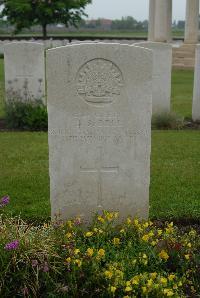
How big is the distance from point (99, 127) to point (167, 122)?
6372 millimetres

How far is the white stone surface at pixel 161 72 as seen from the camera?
10.6 meters

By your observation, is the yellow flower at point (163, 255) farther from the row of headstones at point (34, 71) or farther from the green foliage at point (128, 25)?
the green foliage at point (128, 25)

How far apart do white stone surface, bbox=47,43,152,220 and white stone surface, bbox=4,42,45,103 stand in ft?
19.4

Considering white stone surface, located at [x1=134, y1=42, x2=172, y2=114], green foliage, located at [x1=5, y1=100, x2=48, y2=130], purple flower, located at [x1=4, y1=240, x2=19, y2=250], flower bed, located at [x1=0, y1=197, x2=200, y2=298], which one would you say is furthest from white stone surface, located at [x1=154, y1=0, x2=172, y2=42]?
purple flower, located at [x1=4, y1=240, x2=19, y2=250]

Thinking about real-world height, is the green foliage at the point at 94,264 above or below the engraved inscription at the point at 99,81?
below

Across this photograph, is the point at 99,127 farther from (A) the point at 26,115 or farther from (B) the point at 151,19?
(B) the point at 151,19

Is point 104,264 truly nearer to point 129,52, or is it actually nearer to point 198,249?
point 198,249

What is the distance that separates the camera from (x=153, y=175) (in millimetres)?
6879

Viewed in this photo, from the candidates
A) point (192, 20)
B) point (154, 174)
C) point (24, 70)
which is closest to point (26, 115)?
point (24, 70)

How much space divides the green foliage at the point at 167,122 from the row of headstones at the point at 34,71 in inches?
12.3

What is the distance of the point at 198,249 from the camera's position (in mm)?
4309

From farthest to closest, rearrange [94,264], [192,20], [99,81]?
[192,20] → [99,81] → [94,264]

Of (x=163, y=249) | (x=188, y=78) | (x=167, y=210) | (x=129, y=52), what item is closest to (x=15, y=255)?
(x=163, y=249)

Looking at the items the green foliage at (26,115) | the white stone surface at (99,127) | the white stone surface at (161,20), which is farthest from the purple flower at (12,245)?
the white stone surface at (161,20)
